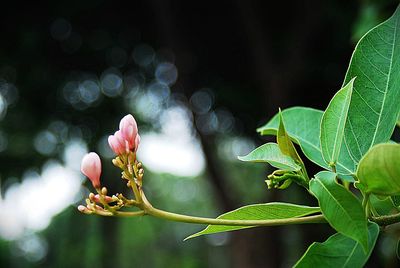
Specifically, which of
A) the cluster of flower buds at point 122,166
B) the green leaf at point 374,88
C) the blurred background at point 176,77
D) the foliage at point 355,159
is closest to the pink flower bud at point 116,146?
the cluster of flower buds at point 122,166

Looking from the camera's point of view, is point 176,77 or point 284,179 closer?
point 284,179

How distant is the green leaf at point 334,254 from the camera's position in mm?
480

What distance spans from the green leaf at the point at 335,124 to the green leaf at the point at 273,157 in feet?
0.10

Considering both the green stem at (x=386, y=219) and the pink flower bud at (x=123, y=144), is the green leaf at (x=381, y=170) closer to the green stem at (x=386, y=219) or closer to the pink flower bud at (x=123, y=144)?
the green stem at (x=386, y=219)

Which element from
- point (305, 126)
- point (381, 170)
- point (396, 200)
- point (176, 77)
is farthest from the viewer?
point (176, 77)

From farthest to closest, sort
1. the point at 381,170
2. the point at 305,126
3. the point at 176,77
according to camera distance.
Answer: the point at 176,77 → the point at 305,126 → the point at 381,170

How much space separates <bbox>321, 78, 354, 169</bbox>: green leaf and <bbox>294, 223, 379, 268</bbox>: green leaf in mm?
70

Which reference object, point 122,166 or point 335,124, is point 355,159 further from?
point 122,166

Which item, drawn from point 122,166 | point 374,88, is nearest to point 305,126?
point 374,88

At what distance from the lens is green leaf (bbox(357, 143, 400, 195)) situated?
1.34 feet

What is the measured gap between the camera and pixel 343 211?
43 cm

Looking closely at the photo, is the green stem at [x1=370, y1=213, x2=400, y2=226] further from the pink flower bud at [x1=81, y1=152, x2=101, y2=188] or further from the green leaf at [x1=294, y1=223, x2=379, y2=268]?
the pink flower bud at [x1=81, y1=152, x2=101, y2=188]

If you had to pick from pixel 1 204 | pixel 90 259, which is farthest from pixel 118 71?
pixel 90 259

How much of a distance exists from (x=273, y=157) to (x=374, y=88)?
4.7 inches
